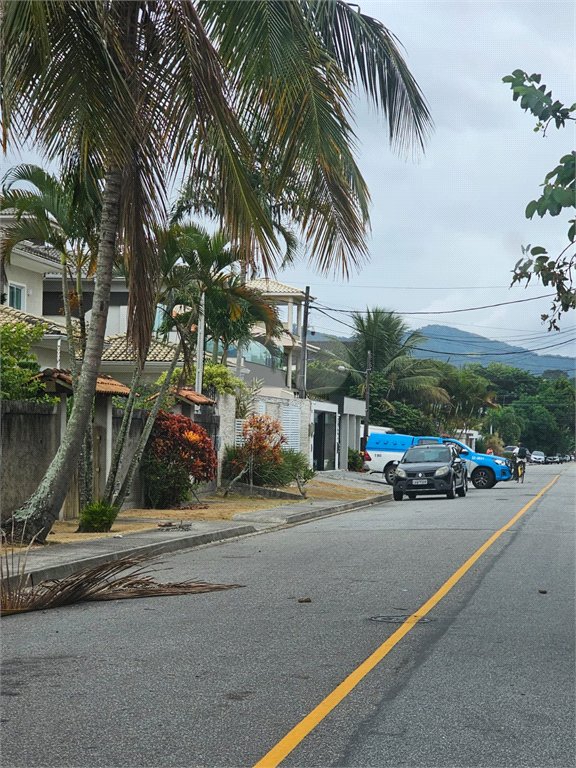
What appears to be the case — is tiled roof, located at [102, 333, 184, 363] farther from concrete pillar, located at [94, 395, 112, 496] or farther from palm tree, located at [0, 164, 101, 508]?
palm tree, located at [0, 164, 101, 508]

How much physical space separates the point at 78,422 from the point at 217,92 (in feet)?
19.5

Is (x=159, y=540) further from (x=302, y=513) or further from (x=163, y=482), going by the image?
(x=302, y=513)

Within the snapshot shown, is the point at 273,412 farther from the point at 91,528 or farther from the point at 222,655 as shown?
the point at 222,655

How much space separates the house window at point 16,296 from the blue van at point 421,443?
14.4m

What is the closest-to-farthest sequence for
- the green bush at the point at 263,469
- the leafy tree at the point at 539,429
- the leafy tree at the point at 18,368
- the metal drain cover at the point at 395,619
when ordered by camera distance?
1. the metal drain cover at the point at 395,619
2. the leafy tree at the point at 18,368
3. the green bush at the point at 263,469
4. the leafy tree at the point at 539,429

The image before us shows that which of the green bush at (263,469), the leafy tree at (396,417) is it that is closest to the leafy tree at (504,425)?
the leafy tree at (396,417)

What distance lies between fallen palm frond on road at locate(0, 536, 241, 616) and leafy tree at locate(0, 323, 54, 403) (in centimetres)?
704

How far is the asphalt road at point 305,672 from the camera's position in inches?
→ 205

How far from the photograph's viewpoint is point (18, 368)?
18.1 meters

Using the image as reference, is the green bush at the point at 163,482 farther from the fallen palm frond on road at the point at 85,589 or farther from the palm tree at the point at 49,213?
the fallen palm frond on road at the point at 85,589

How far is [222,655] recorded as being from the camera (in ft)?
24.5

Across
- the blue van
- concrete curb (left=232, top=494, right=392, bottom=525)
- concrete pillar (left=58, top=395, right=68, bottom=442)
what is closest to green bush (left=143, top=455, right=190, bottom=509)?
concrete curb (left=232, top=494, right=392, bottom=525)

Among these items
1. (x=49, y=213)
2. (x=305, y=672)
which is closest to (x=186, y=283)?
(x=49, y=213)

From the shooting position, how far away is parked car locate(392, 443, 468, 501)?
97.4 feet
